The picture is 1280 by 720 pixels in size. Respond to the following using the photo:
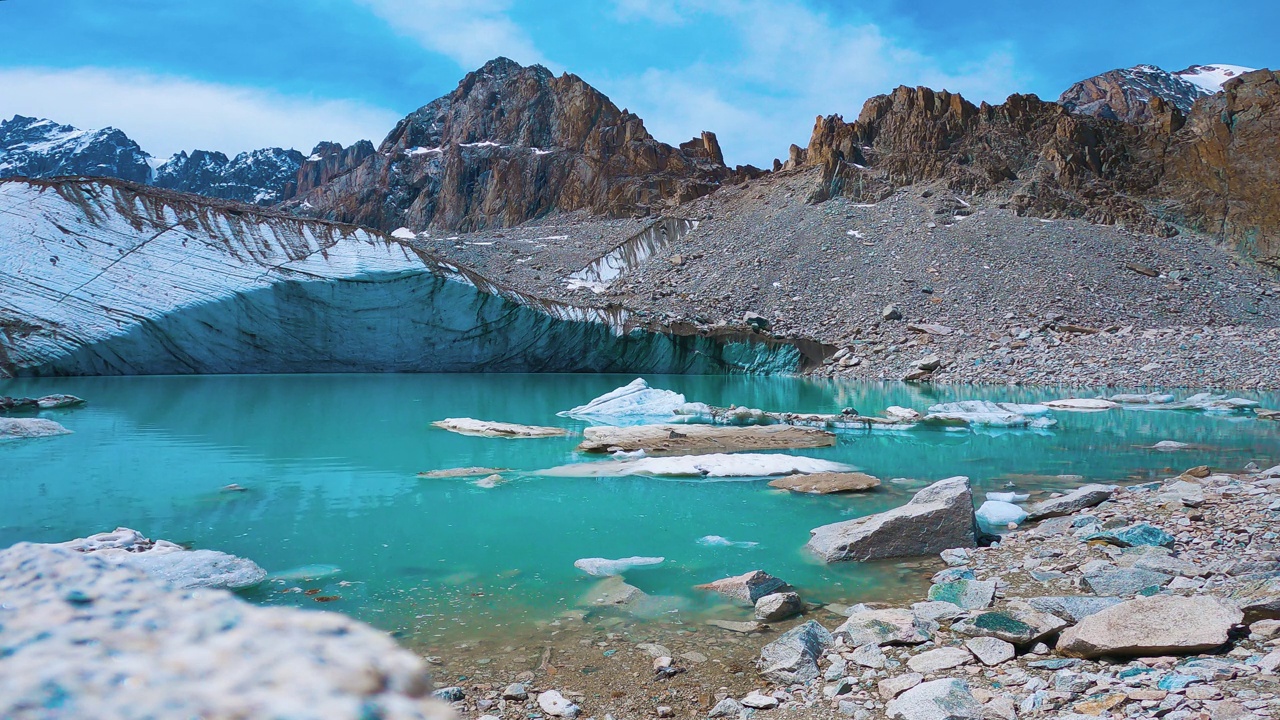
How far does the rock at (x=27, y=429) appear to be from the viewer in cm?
1073

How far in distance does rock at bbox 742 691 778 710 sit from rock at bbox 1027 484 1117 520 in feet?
14.7

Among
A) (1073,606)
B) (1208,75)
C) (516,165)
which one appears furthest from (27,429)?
(1208,75)

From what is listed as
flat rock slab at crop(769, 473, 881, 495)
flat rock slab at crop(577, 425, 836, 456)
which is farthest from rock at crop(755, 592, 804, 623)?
flat rock slab at crop(577, 425, 836, 456)

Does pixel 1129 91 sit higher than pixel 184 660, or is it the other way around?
pixel 1129 91

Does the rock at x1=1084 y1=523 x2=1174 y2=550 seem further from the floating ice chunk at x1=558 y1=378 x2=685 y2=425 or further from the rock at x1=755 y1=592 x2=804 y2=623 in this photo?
the floating ice chunk at x1=558 y1=378 x2=685 y2=425

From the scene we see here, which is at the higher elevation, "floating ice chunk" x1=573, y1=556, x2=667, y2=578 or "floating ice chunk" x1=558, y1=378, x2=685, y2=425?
"floating ice chunk" x1=558, y1=378, x2=685, y2=425

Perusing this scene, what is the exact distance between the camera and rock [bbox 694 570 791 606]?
4539 mm

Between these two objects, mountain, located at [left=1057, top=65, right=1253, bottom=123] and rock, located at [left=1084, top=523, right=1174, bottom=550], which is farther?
mountain, located at [left=1057, top=65, right=1253, bottom=123]

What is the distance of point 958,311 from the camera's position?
34531 mm

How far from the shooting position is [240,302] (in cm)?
2400

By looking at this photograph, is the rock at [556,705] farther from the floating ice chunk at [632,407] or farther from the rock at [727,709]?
the floating ice chunk at [632,407]

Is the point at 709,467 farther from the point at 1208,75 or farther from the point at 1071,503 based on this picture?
the point at 1208,75


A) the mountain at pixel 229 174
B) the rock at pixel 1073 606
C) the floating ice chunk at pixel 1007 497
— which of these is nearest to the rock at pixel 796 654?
the rock at pixel 1073 606

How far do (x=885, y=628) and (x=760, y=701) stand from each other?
36.3 inches
